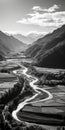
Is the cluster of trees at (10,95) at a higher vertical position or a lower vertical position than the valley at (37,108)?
higher

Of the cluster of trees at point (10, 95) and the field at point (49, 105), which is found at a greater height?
the cluster of trees at point (10, 95)

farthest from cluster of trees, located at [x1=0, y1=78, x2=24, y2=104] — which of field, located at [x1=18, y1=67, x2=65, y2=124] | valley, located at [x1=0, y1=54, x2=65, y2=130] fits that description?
field, located at [x1=18, y1=67, x2=65, y2=124]

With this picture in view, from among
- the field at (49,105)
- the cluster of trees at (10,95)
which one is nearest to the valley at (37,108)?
the field at (49,105)

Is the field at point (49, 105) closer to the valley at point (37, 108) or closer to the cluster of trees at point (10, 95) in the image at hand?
the valley at point (37, 108)

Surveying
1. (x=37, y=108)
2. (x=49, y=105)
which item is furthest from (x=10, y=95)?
(x=49, y=105)

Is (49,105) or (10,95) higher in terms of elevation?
(10,95)

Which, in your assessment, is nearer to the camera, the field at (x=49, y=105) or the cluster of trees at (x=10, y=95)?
the field at (x=49, y=105)

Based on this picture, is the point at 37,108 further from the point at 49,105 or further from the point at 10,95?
the point at 10,95

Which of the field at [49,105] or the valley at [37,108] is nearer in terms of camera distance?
the valley at [37,108]

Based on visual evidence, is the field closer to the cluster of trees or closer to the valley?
the valley

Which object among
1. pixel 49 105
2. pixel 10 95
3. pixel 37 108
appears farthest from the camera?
pixel 10 95

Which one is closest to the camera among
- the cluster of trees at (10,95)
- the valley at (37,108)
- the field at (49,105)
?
the valley at (37,108)

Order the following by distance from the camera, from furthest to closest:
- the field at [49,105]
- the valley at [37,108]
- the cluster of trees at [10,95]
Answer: the cluster of trees at [10,95], the field at [49,105], the valley at [37,108]
